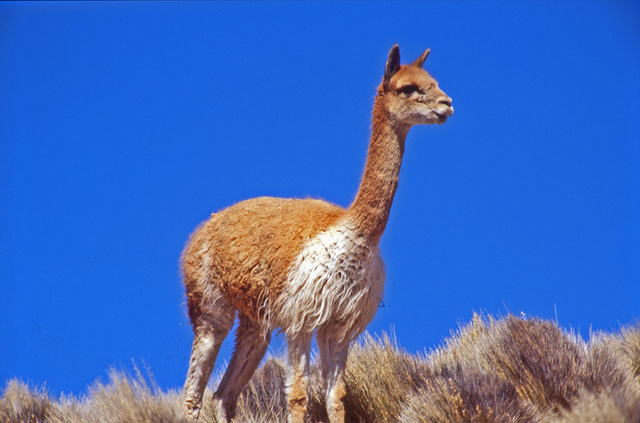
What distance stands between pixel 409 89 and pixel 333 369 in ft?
7.11

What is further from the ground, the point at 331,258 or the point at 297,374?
the point at 331,258

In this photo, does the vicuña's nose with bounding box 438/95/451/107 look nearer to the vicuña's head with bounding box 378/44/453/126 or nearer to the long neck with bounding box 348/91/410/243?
the vicuña's head with bounding box 378/44/453/126

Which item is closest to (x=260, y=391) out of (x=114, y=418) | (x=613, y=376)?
(x=114, y=418)

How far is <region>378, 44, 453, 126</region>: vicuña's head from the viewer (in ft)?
15.5

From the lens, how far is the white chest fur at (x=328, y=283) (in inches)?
183

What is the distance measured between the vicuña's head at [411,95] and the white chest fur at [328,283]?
3.12ft

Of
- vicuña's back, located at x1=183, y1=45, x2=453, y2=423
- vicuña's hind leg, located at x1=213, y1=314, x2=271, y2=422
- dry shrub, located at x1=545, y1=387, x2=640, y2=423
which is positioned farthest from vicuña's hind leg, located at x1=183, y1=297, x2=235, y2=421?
dry shrub, located at x1=545, y1=387, x2=640, y2=423

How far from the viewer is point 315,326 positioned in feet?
15.5

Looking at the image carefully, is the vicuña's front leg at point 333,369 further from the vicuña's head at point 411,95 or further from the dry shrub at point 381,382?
the vicuña's head at point 411,95

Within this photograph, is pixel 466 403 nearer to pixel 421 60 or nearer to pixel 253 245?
pixel 253 245

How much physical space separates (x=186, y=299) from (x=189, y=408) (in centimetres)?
98

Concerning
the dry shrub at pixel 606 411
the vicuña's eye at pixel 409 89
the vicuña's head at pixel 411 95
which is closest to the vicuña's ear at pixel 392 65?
the vicuña's head at pixel 411 95

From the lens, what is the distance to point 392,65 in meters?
4.98

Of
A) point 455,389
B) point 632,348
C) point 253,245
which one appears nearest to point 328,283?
point 253,245
